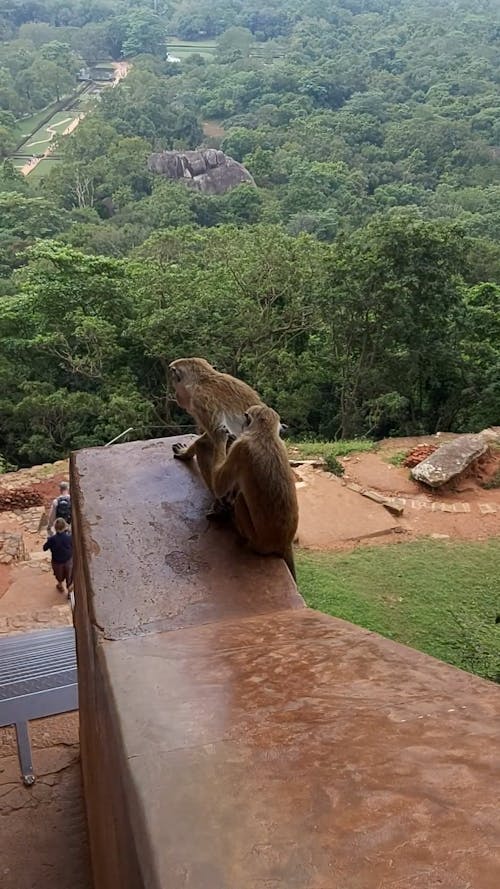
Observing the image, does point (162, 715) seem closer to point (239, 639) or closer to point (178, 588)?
point (239, 639)

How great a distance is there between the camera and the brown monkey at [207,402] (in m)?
3.31

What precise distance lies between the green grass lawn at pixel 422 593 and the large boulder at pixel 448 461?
163 centimetres

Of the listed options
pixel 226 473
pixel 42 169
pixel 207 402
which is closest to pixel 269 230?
pixel 207 402

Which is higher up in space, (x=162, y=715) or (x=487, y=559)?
(x=162, y=715)

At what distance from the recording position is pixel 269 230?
17.4 meters

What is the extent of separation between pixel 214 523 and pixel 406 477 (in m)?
8.14

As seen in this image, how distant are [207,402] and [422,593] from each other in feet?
14.6

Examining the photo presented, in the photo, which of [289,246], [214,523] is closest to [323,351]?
[289,246]

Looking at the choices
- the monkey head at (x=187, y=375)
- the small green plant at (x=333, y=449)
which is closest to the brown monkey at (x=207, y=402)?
the monkey head at (x=187, y=375)

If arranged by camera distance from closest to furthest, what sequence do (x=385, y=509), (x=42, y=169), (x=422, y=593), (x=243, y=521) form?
(x=243, y=521), (x=422, y=593), (x=385, y=509), (x=42, y=169)

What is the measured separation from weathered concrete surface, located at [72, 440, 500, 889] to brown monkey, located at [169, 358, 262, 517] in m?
1.04

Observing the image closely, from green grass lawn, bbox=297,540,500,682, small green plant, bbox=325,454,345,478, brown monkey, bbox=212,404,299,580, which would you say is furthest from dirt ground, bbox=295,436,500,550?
brown monkey, bbox=212,404,299,580

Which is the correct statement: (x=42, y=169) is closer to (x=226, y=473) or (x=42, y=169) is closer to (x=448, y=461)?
(x=448, y=461)

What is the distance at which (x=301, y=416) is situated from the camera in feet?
52.3
